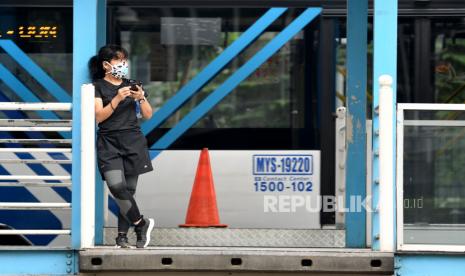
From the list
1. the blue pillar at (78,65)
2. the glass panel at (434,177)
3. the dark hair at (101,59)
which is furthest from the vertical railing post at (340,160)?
the blue pillar at (78,65)

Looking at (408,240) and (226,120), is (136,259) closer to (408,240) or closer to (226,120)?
(408,240)

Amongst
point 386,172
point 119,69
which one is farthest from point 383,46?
point 119,69

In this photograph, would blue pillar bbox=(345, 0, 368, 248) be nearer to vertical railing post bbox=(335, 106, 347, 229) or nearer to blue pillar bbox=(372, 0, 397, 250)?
blue pillar bbox=(372, 0, 397, 250)

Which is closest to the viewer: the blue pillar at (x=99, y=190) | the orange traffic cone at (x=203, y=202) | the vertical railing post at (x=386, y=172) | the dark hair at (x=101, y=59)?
the vertical railing post at (x=386, y=172)

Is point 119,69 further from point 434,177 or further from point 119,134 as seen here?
point 434,177

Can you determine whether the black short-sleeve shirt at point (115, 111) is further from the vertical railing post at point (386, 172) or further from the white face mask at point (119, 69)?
the vertical railing post at point (386, 172)

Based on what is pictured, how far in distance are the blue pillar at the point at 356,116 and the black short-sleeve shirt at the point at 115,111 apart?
1.68 m

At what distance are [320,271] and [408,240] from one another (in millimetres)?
653

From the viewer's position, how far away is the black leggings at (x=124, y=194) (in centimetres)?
745

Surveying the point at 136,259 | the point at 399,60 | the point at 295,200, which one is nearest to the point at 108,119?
the point at 136,259

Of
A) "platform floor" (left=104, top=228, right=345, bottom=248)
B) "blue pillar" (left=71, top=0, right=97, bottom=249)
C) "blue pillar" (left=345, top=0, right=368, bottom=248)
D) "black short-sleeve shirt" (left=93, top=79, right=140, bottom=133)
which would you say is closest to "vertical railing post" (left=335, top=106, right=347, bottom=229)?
"platform floor" (left=104, top=228, right=345, bottom=248)

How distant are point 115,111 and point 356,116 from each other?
6.09ft

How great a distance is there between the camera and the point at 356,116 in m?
8.19

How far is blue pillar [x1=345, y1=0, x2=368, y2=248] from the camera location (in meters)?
8.16
